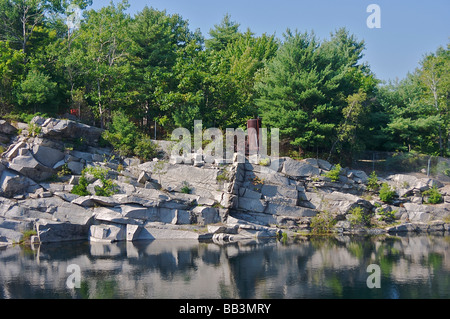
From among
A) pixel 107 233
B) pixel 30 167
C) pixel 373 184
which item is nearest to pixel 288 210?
pixel 373 184

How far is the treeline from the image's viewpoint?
3341cm

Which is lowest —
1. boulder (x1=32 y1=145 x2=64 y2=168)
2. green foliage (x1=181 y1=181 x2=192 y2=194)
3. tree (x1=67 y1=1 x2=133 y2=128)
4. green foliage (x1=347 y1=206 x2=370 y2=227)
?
green foliage (x1=347 y1=206 x2=370 y2=227)

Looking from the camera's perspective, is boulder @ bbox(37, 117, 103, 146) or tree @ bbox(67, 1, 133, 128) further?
tree @ bbox(67, 1, 133, 128)

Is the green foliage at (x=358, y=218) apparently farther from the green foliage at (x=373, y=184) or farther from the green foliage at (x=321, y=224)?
the green foliage at (x=373, y=184)

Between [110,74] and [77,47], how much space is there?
20.1ft

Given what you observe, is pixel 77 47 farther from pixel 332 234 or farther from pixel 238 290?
pixel 238 290

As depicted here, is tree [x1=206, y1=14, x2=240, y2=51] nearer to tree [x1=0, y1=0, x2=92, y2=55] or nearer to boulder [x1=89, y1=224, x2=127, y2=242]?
tree [x1=0, y1=0, x2=92, y2=55]

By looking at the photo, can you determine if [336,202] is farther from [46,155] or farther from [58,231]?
[46,155]

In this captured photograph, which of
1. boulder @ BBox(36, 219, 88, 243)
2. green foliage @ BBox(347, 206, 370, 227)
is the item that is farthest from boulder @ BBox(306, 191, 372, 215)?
boulder @ BBox(36, 219, 88, 243)

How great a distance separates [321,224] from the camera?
28453mm

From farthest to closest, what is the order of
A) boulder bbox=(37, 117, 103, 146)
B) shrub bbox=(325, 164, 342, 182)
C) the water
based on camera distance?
shrub bbox=(325, 164, 342, 182) → boulder bbox=(37, 117, 103, 146) → the water

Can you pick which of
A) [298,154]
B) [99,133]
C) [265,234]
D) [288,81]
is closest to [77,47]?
[99,133]

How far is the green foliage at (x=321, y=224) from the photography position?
28375 mm

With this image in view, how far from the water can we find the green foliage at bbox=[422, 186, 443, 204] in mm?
5430
